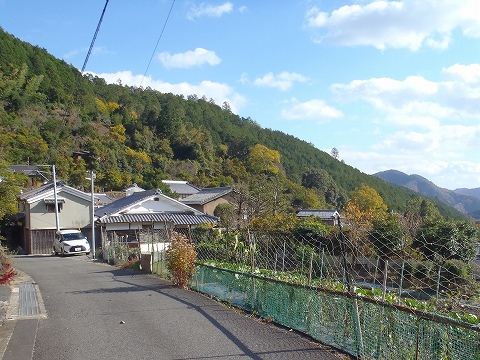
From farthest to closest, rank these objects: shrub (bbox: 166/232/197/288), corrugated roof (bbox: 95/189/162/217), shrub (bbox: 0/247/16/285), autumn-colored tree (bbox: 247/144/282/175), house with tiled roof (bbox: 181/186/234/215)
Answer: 1. autumn-colored tree (bbox: 247/144/282/175)
2. house with tiled roof (bbox: 181/186/234/215)
3. corrugated roof (bbox: 95/189/162/217)
4. shrub (bbox: 0/247/16/285)
5. shrub (bbox: 166/232/197/288)

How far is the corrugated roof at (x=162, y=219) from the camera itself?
33406 mm

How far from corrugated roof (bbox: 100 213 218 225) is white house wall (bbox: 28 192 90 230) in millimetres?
4306

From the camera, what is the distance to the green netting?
5012 mm

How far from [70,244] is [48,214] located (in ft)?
23.5

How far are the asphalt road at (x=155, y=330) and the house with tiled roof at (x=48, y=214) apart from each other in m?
23.7

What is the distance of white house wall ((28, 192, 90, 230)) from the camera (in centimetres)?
3491

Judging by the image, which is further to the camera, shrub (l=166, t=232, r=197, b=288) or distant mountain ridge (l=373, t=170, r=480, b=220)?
distant mountain ridge (l=373, t=170, r=480, b=220)

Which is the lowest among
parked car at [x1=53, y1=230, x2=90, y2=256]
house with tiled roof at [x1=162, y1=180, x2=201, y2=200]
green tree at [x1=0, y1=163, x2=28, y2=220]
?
parked car at [x1=53, y1=230, x2=90, y2=256]

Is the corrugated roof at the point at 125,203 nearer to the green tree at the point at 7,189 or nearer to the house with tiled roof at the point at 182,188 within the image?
the green tree at the point at 7,189

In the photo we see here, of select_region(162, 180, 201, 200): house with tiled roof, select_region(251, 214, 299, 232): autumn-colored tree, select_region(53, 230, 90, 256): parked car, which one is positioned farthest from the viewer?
select_region(162, 180, 201, 200): house with tiled roof

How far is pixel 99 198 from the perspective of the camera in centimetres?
4728

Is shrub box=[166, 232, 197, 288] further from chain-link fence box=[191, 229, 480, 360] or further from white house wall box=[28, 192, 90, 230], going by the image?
white house wall box=[28, 192, 90, 230]

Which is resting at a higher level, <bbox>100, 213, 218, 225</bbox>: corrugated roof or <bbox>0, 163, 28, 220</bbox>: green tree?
<bbox>0, 163, 28, 220</bbox>: green tree

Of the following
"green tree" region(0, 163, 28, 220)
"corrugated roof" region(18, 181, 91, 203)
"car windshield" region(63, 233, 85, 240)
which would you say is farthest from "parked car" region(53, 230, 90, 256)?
"green tree" region(0, 163, 28, 220)
